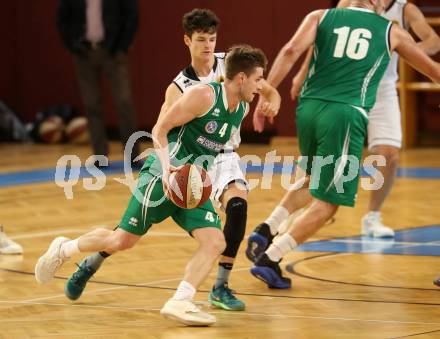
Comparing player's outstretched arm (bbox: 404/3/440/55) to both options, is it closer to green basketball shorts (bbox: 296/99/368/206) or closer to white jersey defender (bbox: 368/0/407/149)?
white jersey defender (bbox: 368/0/407/149)

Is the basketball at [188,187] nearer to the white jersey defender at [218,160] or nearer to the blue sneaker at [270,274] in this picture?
the white jersey defender at [218,160]

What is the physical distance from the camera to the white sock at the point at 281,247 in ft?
23.0

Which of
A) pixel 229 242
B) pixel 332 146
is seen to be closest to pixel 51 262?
pixel 229 242

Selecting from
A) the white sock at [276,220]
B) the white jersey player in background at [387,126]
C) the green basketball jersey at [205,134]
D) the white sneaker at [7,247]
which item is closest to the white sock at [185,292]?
the green basketball jersey at [205,134]

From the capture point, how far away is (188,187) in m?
5.98

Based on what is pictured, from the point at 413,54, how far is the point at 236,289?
5.83 feet

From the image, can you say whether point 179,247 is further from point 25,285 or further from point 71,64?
point 71,64

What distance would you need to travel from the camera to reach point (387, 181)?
9039 mm

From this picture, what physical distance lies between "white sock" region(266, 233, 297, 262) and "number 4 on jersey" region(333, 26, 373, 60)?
118cm

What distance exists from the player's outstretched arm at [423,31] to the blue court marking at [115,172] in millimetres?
3588

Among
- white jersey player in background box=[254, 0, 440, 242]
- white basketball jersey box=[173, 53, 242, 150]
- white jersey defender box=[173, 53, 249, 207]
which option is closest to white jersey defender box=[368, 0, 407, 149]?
white jersey player in background box=[254, 0, 440, 242]

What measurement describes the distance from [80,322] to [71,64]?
11880 mm

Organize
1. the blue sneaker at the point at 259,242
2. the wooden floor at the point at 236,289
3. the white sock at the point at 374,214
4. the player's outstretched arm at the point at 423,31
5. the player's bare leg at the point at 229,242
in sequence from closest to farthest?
the wooden floor at the point at 236,289
the player's bare leg at the point at 229,242
the blue sneaker at the point at 259,242
the player's outstretched arm at the point at 423,31
the white sock at the point at 374,214

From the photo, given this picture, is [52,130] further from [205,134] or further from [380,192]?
[205,134]
